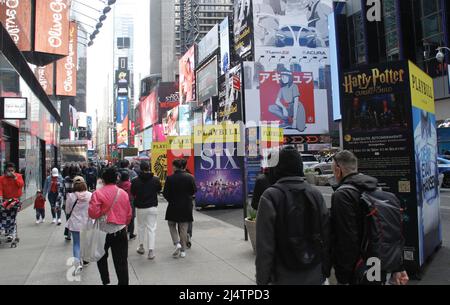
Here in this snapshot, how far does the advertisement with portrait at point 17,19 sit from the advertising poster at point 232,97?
2664cm

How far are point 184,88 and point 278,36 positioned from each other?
2877 centimetres

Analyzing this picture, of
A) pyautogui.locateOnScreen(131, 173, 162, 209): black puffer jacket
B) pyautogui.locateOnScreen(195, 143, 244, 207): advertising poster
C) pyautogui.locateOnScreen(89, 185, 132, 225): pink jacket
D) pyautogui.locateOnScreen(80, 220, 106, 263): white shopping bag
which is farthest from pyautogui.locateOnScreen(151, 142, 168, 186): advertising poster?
pyautogui.locateOnScreen(80, 220, 106, 263): white shopping bag

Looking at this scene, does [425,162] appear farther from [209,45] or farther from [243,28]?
[209,45]

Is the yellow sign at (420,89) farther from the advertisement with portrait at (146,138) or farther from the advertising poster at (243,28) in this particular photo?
the advertisement with portrait at (146,138)

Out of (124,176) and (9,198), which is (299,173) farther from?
(9,198)

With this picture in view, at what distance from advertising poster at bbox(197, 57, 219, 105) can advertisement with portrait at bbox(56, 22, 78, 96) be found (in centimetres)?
2238

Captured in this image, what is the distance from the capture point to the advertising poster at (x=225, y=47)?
57219 millimetres

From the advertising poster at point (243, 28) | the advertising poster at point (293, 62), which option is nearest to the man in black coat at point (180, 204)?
Result: the advertising poster at point (293, 62)

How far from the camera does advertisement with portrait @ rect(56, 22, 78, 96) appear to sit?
125 feet

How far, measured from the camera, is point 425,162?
652cm

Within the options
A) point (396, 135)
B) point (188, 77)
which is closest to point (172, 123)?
point (188, 77)

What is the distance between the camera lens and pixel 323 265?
322 cm

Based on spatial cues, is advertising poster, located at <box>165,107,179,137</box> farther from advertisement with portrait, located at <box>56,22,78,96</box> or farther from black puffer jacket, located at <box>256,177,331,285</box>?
black puffer jacket, located at <box>256,177,331,285</box>
